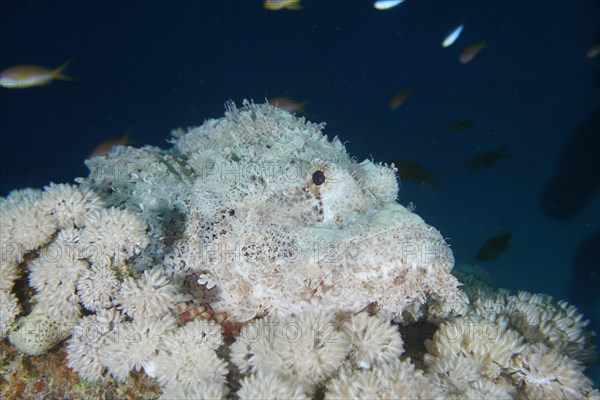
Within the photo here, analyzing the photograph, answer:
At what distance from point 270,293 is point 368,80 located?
48852mm

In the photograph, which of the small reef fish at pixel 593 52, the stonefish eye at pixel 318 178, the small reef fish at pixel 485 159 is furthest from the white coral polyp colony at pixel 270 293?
the small reef fish at pixel 593 52

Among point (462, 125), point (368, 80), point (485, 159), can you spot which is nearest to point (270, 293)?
point (485, 159)

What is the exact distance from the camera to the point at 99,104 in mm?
45500

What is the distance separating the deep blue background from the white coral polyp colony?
39.6 m

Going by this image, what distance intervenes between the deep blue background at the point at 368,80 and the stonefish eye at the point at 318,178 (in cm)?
3966

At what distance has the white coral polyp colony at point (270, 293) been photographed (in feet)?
8.93

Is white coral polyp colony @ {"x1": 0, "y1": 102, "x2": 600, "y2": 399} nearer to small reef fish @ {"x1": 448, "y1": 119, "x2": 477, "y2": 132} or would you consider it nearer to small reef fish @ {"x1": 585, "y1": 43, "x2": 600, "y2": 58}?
small reef fish @ {"x1": 448, "y1": 119, "x2": 477, "y2": 132}

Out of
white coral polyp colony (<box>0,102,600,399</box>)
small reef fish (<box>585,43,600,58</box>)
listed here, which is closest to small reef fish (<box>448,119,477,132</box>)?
white coral polyp colony (<box>0,102,600,399</box>)

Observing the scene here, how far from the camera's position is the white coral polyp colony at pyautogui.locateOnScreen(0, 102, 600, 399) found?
8.93ft

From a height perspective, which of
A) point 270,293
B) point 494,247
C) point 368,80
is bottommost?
point 368,80

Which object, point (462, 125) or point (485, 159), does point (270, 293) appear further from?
point (462, 125)

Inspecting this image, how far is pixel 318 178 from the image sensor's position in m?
3.42

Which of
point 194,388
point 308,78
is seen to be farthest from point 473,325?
point 308,78

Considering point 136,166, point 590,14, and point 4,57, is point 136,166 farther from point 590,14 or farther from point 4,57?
point 590,14
